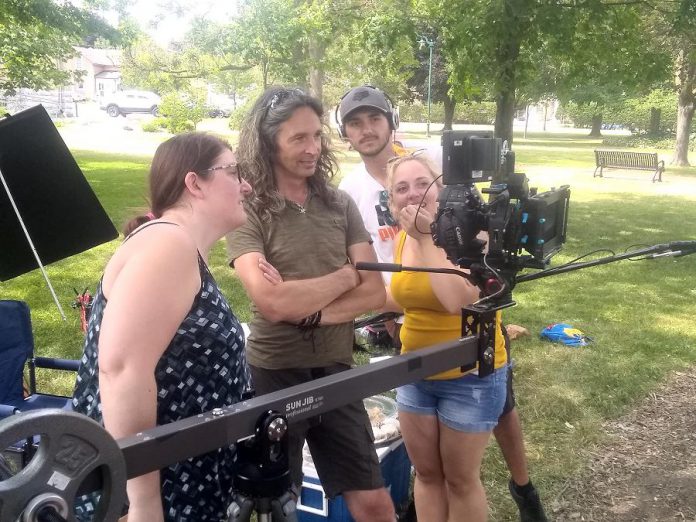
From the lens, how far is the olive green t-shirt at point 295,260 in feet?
7.60

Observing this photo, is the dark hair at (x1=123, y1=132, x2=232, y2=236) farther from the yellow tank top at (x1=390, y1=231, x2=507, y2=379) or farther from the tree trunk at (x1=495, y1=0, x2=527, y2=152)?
the tree trunk at (x1=495, y1=0, x2=527, y2=152)

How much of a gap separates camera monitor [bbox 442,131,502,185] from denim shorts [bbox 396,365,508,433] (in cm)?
78

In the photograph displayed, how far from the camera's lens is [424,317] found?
2.42m

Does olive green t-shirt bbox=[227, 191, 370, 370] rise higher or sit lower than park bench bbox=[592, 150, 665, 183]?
higher

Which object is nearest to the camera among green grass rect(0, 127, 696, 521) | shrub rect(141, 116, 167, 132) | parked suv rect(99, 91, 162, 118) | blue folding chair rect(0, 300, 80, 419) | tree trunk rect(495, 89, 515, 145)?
blue folding chair rect(0, 300, 80, 419)

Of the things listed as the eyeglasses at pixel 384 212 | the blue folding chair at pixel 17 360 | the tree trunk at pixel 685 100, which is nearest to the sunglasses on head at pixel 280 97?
the eyeglasses at pixel 384 212

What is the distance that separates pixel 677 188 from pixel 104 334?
1737cm

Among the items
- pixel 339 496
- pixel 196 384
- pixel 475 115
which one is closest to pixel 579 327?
pixel 339 496

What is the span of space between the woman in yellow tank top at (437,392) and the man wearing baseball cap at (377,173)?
0.62 metres

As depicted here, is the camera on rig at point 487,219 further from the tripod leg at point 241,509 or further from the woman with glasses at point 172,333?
the tripod leg at point 241,509

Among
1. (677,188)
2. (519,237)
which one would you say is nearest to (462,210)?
(519,237)

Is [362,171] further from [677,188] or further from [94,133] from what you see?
[94,133]

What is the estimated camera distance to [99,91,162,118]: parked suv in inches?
1636

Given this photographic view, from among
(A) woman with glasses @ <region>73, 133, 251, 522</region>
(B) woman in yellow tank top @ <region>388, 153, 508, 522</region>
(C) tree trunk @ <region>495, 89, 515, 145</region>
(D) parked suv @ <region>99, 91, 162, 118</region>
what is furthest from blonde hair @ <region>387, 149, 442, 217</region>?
(D) parked suv @ <region>99, 91, 162, 118</region>
